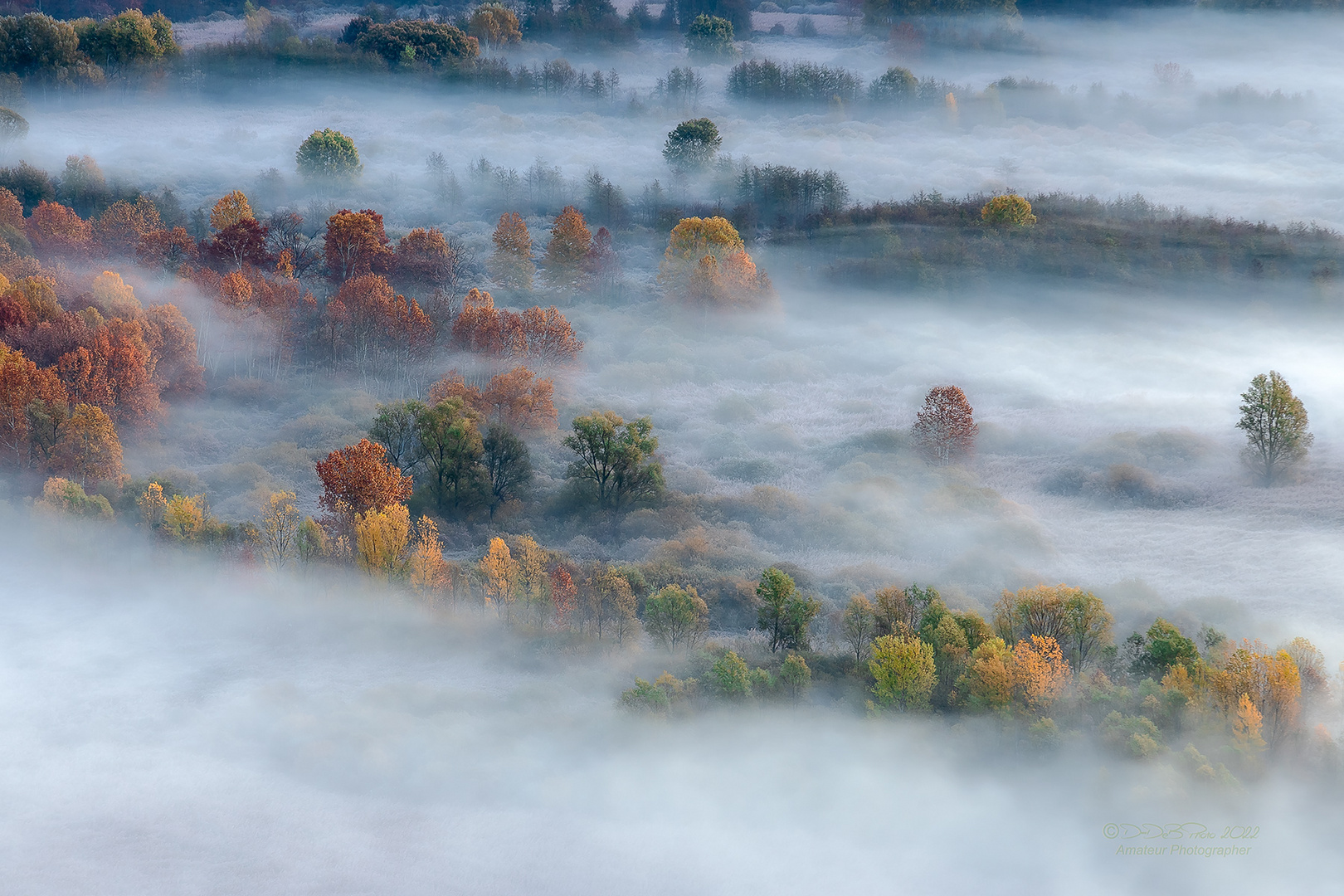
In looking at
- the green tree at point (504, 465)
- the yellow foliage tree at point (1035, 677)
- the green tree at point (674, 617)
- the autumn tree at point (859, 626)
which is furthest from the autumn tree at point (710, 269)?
the yellow foliage tree at point (1035, 677)

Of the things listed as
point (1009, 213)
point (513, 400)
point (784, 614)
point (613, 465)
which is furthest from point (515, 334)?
point (1009, 213)

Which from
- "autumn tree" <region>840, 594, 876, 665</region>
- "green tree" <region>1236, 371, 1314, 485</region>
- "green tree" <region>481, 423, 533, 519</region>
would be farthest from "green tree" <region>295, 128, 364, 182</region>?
"green tree" <region>1236, 371, 1314, 485</region>

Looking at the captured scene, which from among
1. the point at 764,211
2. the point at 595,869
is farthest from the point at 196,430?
the point at 764,211

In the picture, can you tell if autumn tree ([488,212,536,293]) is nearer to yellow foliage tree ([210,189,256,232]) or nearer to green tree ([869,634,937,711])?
yellow foliage tree ([210,189,256,232])

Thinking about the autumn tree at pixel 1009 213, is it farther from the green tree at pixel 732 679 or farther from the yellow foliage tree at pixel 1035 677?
the green tree at pixel 732 679

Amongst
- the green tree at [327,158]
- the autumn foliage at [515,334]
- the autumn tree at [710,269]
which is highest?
the green tree at [327,158]

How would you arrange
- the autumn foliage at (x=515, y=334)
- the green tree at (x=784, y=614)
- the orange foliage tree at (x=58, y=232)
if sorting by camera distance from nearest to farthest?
the green tree at (x=784, y=614)
the autumn foliage at (x=515, y=334)
the orange foliage tree at (x=58, y=232)
